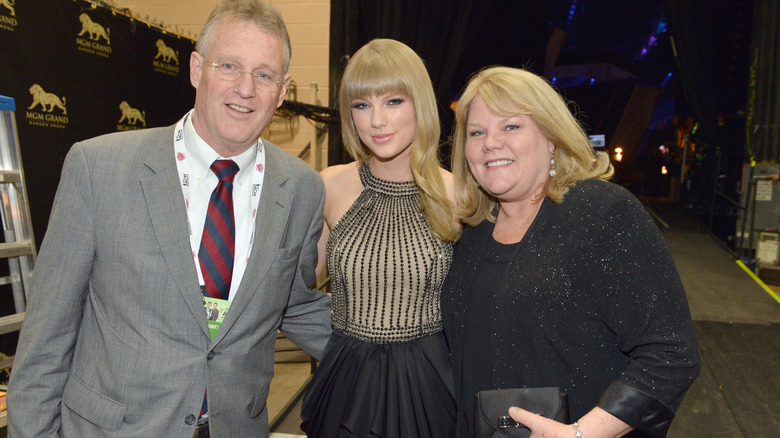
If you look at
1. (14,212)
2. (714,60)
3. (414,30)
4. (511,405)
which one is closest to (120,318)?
(511,405)

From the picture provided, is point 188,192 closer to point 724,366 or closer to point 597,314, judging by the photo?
point 597,314

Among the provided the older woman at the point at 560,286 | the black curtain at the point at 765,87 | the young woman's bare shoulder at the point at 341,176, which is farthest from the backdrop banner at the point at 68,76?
the black curtain at the point at 765,87

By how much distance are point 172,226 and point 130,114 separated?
2.92 meters

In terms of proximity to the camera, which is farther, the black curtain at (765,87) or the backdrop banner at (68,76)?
the black curtain at (765,87)

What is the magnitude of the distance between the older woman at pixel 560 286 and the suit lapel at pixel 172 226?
793mm

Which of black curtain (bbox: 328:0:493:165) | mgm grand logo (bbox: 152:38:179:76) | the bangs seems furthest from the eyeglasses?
black curtain (bbox: 328:0:493:165)

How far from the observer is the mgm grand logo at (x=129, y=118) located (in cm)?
358

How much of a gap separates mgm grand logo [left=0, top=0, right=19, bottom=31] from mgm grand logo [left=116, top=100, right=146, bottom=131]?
89 centimetres

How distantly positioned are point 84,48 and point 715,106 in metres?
9.96

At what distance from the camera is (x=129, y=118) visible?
3.66 m

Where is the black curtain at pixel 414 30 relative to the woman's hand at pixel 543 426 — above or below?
above

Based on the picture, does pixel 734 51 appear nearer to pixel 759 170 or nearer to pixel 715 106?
pixel 715 106

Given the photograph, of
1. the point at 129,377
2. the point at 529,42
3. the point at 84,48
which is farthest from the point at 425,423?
the point at 529,42

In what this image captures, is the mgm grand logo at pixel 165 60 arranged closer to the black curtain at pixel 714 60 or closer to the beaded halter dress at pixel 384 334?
the beaded halter dress at pixel 384 334
